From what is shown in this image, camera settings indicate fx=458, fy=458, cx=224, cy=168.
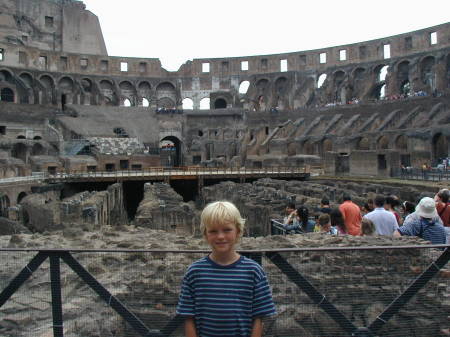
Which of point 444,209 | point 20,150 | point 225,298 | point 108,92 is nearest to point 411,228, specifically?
point 444,209

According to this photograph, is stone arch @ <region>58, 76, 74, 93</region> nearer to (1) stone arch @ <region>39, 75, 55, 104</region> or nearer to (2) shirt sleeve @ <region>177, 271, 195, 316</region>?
(1) stone arch @ <region>39, 75, 55, 104</region>

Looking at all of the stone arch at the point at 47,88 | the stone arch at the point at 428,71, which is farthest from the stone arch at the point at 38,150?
the stone arch at the point at 428,71

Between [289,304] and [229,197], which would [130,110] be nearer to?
[229,197]

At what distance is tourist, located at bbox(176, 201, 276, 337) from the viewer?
2865 millimetres

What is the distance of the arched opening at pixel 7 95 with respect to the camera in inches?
2026

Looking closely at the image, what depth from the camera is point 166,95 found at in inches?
2496

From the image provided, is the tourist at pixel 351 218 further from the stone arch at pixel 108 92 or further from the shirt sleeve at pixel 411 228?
the stone arch at pixel 108 92

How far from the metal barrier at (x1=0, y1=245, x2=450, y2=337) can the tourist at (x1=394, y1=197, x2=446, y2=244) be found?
1.98 metres

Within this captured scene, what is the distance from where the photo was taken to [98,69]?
59.7 m

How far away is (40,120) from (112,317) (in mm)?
48947

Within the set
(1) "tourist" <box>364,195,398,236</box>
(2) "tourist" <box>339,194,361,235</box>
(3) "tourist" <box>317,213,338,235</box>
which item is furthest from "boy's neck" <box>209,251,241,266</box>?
(2) "tourist" <box>339,194,361,235</box>

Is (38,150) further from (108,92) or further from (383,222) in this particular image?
(383,222)

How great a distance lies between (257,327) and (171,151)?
170ft

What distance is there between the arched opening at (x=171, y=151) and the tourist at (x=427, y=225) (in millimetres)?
45012
